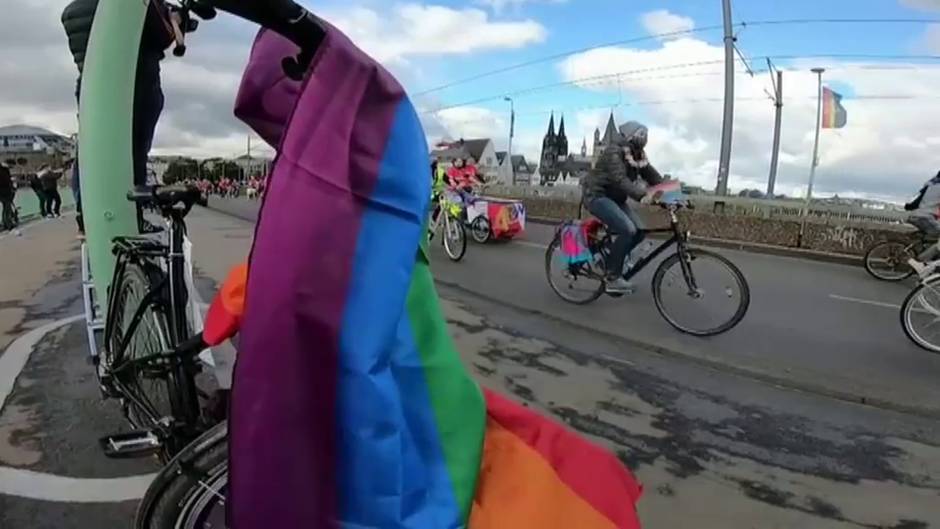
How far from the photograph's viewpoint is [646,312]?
21.6 ft

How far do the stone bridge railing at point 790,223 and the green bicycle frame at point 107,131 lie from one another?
31.2 ft

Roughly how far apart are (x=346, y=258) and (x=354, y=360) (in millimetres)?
179

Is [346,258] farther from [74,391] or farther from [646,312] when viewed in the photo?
[646,312]

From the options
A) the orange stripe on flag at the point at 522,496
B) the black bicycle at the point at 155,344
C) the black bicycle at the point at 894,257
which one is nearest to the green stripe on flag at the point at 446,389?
the orange stripe on flag at the point at 522,496

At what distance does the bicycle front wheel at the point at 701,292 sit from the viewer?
5754 millimetres

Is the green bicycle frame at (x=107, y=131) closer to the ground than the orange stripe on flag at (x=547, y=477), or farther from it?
farther from it

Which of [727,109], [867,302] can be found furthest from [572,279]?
[727,109]

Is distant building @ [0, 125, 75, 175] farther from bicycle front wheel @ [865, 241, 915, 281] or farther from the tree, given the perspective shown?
bicycle front wheel @ [865, 241, 915, 281]

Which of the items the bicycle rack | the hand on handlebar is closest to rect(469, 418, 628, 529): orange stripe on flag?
the bicycle rack

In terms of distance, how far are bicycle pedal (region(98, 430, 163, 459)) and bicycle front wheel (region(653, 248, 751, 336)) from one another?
181 inches

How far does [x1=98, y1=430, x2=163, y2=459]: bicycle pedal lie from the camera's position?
214 cm

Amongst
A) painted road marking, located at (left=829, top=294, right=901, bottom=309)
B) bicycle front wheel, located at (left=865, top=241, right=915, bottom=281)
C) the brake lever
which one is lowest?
painted road marking, located at (left=829, top=294, right=901, bottom=309)

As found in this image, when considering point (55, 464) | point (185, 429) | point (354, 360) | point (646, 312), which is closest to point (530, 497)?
point (354, 360)

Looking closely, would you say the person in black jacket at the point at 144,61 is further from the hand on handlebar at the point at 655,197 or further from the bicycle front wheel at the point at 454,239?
the bicycle front wheel at the point at 454,239
